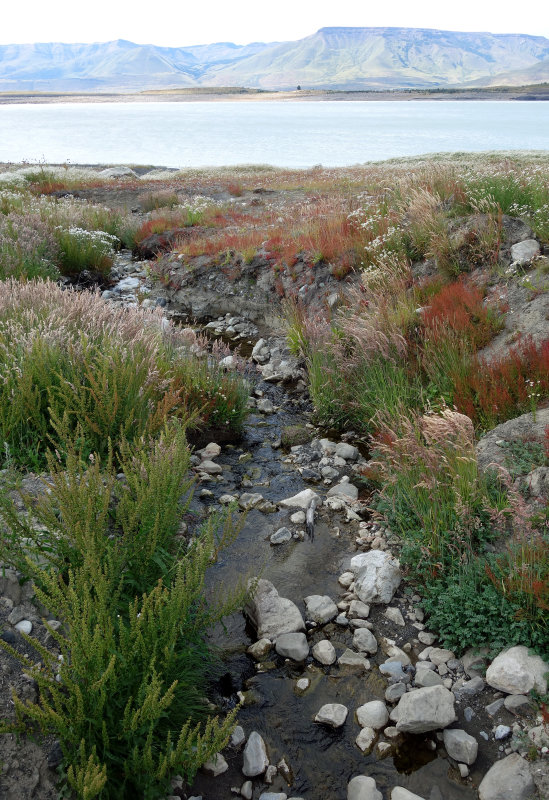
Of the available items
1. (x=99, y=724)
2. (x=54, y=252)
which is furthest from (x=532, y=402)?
(x=54, y=252)

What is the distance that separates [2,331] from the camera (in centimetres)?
567

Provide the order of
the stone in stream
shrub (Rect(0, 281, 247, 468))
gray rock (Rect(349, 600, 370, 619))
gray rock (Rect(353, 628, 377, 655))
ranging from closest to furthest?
gray rock (Rect(353, 628, 377, 655)) < the stone in stream < gray rock (Rect(349, 600, 370, 619)) < shrub (Rect(0, 281, 247, 468))

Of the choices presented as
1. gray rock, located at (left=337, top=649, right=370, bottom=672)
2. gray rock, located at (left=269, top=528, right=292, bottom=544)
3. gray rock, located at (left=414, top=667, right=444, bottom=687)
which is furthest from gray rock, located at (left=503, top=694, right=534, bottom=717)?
gray rock, located at (left=269, top=528, right=292, bottom=544)

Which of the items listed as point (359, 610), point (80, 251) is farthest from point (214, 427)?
point (80, 251)

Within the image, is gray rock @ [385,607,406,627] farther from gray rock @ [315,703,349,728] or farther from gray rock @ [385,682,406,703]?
gray rock @ [315,703,349,728]

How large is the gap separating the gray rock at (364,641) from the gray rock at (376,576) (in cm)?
34

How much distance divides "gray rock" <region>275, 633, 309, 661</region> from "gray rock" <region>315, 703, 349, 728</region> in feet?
1.53

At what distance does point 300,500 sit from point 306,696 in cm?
229

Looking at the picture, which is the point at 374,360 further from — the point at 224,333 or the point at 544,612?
the point at 224,333

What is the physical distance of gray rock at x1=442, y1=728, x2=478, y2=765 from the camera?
3189 millimetres

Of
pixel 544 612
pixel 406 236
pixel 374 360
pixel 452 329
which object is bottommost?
pixel 544 612

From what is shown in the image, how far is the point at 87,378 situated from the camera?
5547 millimetres

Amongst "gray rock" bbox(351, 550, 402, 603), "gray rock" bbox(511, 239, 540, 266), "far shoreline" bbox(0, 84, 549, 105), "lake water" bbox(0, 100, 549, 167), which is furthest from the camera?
"far shoreline" bbox(0, 84, 549, 105)

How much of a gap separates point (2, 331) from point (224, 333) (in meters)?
5.87
